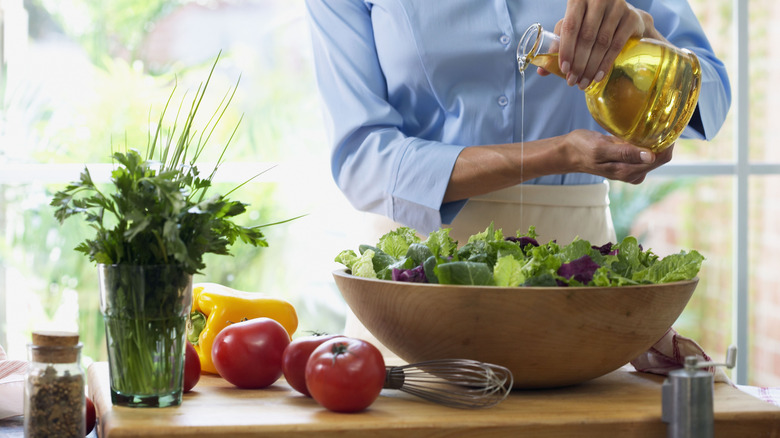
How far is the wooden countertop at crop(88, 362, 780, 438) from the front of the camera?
0.87 meters

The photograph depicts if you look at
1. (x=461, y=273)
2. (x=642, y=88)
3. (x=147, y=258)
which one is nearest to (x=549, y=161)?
(x=642, y=88)

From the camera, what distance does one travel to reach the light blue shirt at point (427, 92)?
4.96 feet

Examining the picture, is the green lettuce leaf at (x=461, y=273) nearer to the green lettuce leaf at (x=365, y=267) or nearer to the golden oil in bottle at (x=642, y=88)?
the green lettuce leaf at (x=365, y=267)

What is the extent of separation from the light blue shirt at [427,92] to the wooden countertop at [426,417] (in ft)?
1.82

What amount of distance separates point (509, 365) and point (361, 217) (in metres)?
0.82

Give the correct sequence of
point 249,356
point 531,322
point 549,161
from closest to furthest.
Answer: point 531,322, point 249,356, point 549,161

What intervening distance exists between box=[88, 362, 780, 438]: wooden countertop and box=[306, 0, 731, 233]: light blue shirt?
1.82 ft

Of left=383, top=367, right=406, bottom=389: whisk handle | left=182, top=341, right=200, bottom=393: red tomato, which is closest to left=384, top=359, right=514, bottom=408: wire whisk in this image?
left=383, top=367, right=406, bottom=389: whisk handle

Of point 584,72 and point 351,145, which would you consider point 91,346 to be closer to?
point 351,145

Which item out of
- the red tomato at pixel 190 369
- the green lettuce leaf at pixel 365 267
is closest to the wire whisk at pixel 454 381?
the green lettuce leaf at pixel 365 267

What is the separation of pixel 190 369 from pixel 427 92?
76 centimetres

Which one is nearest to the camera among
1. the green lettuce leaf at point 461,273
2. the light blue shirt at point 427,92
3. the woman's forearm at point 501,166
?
the green lettuce leaf at point 461,273

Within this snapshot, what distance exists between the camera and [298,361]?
3.35ft

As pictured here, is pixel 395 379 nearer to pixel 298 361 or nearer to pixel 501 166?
pixel 298 361
